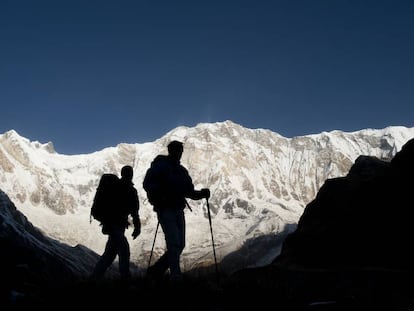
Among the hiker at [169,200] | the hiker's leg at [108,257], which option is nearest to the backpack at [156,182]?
the hiker at [169,200]

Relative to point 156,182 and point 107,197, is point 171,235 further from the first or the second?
point 107,197

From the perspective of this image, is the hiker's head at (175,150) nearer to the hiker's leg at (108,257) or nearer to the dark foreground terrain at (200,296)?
the dark foreground terrain at (200,296)

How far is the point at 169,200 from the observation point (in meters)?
9.60

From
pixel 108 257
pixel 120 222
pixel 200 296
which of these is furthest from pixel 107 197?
pixel 200 296

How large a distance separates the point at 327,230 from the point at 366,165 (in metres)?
6.45

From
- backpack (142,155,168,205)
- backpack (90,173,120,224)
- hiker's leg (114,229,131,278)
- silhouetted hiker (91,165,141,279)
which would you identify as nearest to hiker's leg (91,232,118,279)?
silhouetted hiker (91,165,141,279)

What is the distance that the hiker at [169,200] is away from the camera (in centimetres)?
950

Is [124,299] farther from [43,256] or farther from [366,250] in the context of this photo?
[43,256]

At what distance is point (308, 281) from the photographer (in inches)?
393

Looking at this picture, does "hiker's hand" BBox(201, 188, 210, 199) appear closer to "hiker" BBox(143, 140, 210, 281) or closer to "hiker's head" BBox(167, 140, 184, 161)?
"hiker" BBox(143, 140, 210, 281)

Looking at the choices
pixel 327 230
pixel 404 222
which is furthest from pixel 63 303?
pixel 327 230

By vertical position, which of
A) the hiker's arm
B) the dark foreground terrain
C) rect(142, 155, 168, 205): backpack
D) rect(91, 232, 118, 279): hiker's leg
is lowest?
the dark foreground terrain

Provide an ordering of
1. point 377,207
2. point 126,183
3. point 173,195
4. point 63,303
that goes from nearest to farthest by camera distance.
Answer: point 63,303
point 173,195
point 126,183
point 377,207

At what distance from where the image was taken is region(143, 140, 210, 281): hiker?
950cm
